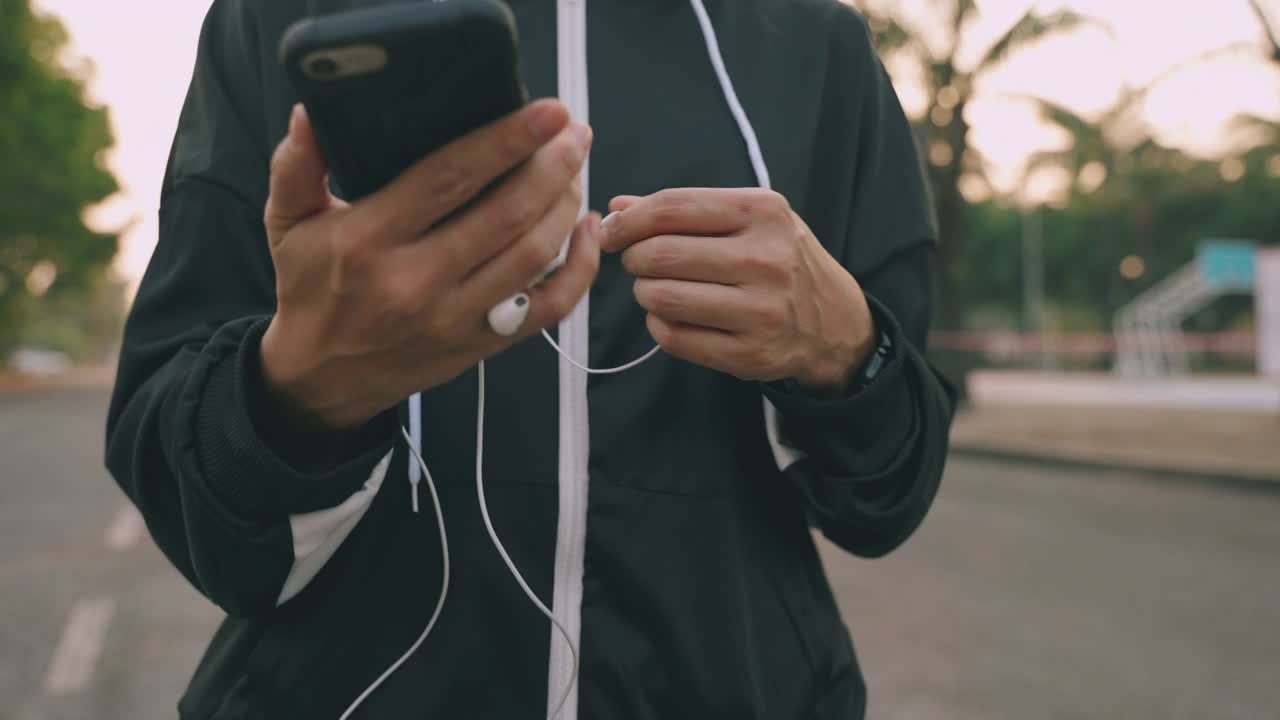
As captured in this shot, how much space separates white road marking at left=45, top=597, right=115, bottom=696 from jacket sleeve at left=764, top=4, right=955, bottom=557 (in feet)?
11.8

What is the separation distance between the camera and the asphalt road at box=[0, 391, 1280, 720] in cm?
354

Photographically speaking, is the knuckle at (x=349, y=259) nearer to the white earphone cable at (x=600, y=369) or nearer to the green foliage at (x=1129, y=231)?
the white earphone cable at (x=600, y=369)

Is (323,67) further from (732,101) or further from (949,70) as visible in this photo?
(949,70)

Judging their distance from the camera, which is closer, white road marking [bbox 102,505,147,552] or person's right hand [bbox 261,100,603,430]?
person's right hand [bbox 261,100,603,430]

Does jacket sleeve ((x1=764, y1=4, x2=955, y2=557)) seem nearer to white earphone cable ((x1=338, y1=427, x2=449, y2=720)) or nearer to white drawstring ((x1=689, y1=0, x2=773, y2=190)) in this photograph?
white drawstring ((x1=689, y1=0, x2=773, y2=190))

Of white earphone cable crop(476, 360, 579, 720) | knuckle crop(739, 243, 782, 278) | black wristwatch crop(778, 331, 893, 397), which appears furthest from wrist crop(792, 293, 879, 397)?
white earphone cable crop(476, 360, 579, 720)

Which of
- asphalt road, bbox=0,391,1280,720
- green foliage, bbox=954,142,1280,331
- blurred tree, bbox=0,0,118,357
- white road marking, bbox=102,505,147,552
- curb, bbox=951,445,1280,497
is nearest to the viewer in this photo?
asphalt road, bbox=0,391,1280,720

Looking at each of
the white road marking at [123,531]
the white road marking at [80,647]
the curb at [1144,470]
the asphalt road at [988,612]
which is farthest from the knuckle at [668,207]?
the curb at [1144,470]

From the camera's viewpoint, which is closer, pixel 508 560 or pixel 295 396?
pixel 295 396

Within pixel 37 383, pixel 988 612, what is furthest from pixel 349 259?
pixel 37 383

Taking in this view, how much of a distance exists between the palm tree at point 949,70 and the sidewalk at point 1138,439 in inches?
80.3

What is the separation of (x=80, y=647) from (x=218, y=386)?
Answer: 4.01 meters

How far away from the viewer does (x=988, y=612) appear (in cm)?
455

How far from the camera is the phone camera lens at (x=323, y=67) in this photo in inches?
22.1
